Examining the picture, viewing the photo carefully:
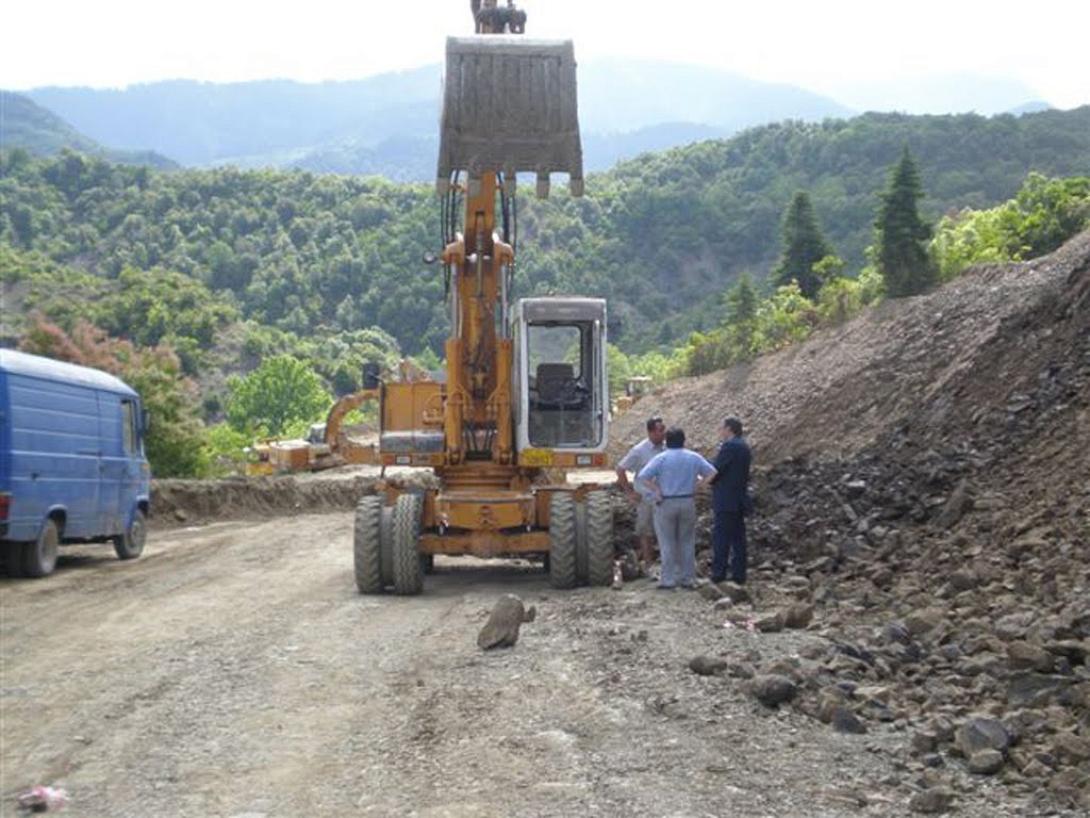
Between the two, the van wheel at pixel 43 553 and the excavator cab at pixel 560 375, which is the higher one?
the excavator cab at pixel 560 375

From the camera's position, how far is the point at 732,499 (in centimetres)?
1441

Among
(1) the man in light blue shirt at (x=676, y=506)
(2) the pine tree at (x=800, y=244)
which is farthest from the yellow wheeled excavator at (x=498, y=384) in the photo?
(2) the pine tree at (x=800, y=244)

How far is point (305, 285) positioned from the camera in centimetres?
13362

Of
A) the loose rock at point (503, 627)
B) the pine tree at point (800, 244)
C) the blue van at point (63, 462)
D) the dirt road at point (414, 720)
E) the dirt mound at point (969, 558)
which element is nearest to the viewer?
the dirt road at point (414, 720)

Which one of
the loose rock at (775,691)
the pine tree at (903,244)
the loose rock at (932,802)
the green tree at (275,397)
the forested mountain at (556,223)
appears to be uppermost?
the forested mountain at (556,223)

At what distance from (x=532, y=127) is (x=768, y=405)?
22188 millimetres

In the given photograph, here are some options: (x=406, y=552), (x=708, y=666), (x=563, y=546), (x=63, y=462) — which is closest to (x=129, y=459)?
(x=63, y=462)

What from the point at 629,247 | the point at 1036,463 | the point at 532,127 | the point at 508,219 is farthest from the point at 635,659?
the point at 629,247

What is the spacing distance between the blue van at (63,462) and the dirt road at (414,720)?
3290mm

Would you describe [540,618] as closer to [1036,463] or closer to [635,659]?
[635,659]

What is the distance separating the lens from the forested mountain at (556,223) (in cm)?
11438

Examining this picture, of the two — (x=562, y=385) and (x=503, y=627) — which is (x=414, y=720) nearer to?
(x=503, y=627)

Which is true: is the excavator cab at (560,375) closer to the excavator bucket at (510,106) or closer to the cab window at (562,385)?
the cab window at (562,385)

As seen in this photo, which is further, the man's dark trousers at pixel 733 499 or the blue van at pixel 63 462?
the blue van at pixel 63 462
